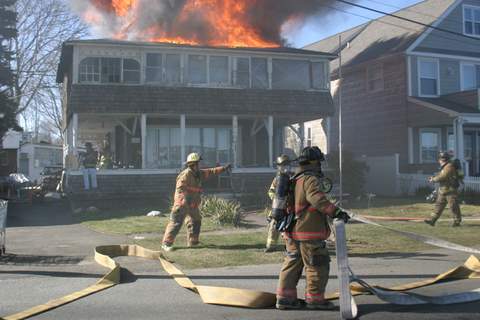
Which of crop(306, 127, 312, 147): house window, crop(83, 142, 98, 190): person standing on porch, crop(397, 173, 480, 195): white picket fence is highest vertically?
crop(306, 127, 312, 147): house window

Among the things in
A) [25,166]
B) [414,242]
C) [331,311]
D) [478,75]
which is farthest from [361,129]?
[25,166]

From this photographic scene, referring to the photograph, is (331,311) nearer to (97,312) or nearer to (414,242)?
(97,312)

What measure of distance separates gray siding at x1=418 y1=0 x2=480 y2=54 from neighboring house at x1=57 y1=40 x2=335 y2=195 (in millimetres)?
5612

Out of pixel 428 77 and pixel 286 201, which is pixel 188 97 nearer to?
pixel 428 77

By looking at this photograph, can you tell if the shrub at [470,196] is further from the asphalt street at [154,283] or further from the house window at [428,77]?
the asphalt street at [154,283]

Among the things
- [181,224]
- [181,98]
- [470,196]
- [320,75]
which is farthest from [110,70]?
[470,196]

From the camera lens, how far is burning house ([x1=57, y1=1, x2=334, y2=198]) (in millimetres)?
19578

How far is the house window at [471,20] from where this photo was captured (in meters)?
25.3

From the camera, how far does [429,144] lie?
81.0 ft

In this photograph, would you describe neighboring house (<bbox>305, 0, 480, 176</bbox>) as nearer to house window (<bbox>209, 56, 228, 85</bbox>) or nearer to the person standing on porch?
house window (<bbox>209, 56, 228, 85</bbox>)

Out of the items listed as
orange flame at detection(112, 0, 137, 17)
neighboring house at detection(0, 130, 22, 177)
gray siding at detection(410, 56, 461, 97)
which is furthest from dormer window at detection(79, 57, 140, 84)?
neighboring house at detection(0, 130, 22, 177)

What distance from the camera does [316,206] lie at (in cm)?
551

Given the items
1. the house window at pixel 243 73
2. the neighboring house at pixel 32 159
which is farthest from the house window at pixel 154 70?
the neighboring house at pixel 32 159

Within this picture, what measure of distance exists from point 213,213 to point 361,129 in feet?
47.1
